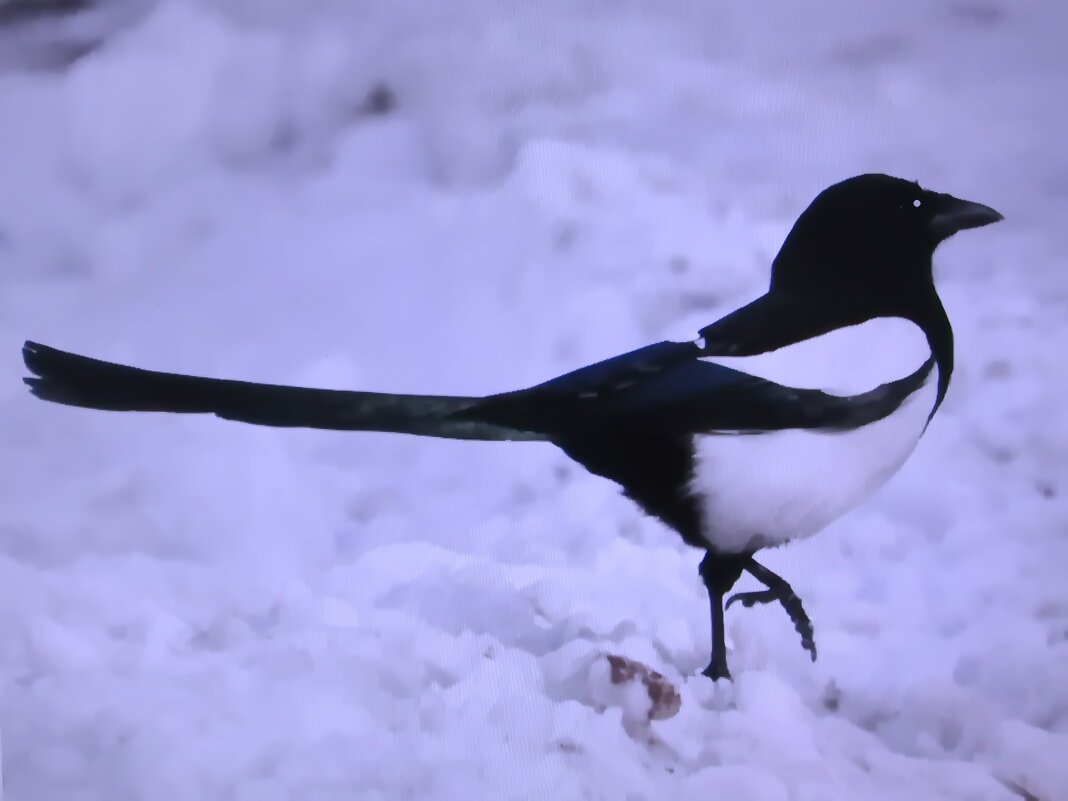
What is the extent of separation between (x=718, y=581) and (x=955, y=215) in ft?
1.75

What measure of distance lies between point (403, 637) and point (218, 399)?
382mm

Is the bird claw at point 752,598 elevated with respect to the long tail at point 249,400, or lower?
lower

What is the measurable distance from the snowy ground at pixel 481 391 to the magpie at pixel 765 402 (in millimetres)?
30

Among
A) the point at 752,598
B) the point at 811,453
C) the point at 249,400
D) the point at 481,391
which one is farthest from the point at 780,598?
the point at 249,400

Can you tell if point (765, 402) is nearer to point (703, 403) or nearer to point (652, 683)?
point (703, 403)

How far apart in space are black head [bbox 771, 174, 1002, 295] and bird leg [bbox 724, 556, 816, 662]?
0.35 metres

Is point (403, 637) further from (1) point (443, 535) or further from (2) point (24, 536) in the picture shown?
(2) point (24, 536)

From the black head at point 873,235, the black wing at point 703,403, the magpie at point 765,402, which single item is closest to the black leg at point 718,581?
the magpie at point 765,402

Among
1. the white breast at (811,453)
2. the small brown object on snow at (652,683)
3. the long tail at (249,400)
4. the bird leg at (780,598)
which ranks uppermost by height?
the long tail at (249,400)

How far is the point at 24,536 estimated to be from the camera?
1.24 m

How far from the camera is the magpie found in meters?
1.13

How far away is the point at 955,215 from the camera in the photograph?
1185 mm

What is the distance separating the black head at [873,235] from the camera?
119cm

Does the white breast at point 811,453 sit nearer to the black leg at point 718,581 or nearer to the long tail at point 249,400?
the black leg at point 718,581
